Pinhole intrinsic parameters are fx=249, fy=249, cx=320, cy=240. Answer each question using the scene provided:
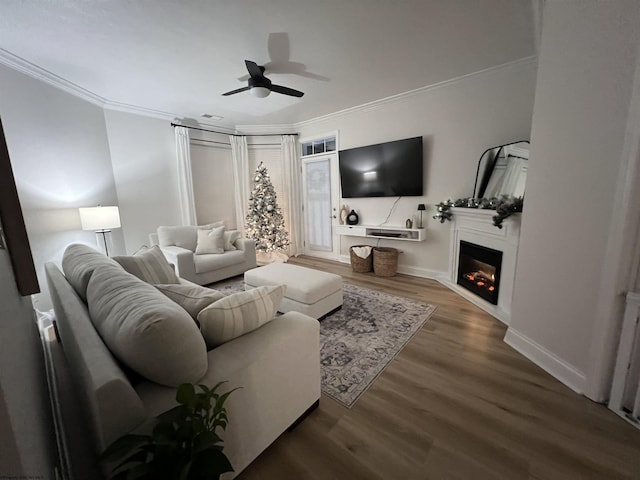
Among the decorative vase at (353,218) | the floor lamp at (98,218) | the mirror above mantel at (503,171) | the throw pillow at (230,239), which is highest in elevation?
the mirror above mantel at (503,171)

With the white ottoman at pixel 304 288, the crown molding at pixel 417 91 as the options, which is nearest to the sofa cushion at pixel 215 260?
the white ottoman at pixel 304 288

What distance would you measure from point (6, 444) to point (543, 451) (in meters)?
2.02

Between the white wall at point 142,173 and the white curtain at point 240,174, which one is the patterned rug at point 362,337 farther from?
the white wall at point 142,173

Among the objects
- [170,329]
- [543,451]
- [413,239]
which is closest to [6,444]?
[170,329]

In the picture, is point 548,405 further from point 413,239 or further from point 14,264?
point 14,264

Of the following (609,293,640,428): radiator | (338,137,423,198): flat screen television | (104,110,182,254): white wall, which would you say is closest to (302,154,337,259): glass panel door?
(338,137,423,198): flat screen television

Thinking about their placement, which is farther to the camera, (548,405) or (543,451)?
(548,405)

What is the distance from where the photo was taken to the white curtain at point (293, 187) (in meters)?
5.09

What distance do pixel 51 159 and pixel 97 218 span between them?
31.4 inches

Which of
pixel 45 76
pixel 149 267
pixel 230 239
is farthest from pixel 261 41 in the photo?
pixel 230 239

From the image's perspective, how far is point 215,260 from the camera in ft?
11.8

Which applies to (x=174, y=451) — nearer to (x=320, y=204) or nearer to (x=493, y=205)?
(x=493, y=205)

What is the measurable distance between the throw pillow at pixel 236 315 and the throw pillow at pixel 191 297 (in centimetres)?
13

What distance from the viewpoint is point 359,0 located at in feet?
6.02
